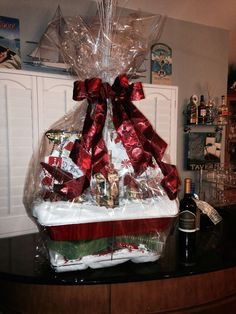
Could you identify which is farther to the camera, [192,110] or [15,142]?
[192,110]

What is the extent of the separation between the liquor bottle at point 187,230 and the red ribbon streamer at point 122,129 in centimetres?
13

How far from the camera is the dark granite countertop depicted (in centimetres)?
81

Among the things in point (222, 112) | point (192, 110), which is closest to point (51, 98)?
point (192, 110)

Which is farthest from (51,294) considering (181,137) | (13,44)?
A: (181,137)

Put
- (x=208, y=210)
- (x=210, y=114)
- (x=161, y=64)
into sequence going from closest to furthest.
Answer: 1. (x=208, y=210)
2. (x=161, y=64)
3. (x=210, y=114)

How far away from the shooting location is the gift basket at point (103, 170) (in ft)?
2.60

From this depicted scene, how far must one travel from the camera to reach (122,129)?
86 centimetres

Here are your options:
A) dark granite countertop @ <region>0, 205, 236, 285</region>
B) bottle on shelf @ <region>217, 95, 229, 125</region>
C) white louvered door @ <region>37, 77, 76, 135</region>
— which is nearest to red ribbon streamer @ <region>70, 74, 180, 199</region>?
dark granite countertop @ <region>0, 205, 236, 285</region>

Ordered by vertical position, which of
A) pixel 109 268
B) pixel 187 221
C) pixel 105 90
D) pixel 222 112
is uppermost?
pixel 222 112

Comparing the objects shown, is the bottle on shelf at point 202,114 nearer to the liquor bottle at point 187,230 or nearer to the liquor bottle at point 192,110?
the liquor bottle at point 192,110

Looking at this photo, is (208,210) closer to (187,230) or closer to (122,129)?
(187,230)

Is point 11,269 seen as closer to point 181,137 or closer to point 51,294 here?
point 51,294

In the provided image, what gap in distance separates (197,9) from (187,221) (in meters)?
2.03

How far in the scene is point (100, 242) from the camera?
2.68ft
